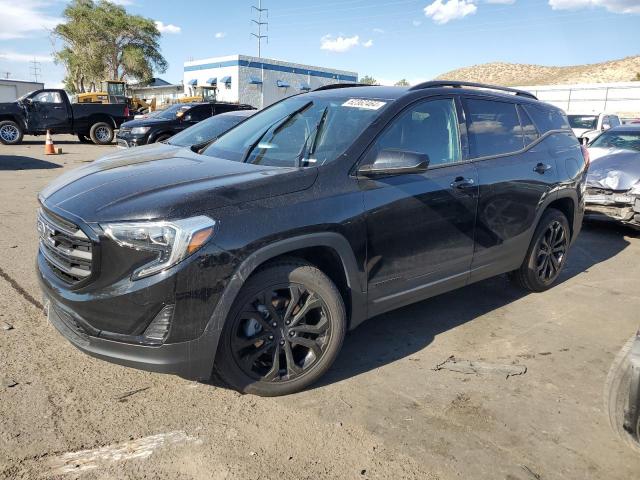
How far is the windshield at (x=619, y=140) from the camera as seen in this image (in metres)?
8.29

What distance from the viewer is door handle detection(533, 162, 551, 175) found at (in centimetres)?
448

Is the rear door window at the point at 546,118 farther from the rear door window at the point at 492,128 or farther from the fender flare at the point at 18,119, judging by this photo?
the fender flare at the point at 18,119

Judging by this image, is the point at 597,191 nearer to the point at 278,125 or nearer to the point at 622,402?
the point at 278,125

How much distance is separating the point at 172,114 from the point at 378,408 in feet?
46.0

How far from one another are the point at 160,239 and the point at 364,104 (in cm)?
184

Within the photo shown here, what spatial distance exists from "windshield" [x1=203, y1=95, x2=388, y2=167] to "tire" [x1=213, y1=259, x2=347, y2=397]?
823mm

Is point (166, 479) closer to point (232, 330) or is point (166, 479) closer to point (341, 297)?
point (232, 330)

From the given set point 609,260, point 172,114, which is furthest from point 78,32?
point 609,260

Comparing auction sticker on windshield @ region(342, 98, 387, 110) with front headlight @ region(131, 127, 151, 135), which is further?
front headlight @ region(131, 127, 151, 135)

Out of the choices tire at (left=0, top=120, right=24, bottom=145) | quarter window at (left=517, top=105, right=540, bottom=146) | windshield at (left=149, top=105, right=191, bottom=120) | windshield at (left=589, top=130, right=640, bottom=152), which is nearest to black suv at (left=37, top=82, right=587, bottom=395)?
quarter window at (left=517, top=105, right=540, bottom=146)

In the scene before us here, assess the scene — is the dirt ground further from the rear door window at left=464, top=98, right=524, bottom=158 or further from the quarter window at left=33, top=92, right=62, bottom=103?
the quarter window at left=33, top=92, right=62, bottom=103

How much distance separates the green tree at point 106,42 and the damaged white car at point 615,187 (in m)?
55.5

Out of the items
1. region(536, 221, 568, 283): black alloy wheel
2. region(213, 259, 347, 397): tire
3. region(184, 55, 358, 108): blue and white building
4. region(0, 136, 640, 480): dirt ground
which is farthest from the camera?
region(184, 55, 358, 108): blue and white building

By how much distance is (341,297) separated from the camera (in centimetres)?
315
